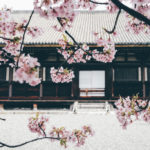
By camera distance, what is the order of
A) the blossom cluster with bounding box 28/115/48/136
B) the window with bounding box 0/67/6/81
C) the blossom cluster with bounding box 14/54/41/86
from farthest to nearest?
the window with bounding box 0/67/6/81, the blossom cluster with bounding box 28/115/48/136, the blossom cluster with bounding box 14/54/41/86

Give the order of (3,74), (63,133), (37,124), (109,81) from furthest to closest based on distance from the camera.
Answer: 1. (3,74)
2. (109,81)
3. (37,124)
4. (63,133)

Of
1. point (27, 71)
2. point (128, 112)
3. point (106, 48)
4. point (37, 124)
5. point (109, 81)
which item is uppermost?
point (106, 48)

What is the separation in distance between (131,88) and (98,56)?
337 inches

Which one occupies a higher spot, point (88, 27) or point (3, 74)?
point (88, 27)

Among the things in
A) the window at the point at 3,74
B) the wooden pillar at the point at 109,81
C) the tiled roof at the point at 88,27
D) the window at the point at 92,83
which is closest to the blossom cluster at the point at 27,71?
the tiled roof at the point at 88,27

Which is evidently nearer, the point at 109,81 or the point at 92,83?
the point at 109,81

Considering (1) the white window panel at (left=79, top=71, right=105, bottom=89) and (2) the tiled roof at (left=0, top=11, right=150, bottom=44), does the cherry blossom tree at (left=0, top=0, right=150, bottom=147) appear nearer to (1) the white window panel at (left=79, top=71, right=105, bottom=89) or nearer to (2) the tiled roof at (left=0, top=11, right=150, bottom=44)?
(2) the tiled roof at (left=0, top=11, right=150, bottom=44)

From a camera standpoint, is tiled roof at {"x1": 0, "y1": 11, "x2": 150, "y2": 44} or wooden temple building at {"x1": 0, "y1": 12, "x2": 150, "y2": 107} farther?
tiled roof at {"x1": 0, "y1": 11, "x2": 150, "y2": 44}

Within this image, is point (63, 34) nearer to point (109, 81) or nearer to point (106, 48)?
point (106, 48)

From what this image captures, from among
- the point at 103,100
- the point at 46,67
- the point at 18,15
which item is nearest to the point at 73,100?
the point at 103,100

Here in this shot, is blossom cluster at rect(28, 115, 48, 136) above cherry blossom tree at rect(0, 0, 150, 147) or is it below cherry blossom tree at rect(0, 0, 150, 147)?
below

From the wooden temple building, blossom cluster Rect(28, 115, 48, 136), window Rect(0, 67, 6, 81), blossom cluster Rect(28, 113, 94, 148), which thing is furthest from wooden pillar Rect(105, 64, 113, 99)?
blossom cluster Rect(28, 115, 48, 136)

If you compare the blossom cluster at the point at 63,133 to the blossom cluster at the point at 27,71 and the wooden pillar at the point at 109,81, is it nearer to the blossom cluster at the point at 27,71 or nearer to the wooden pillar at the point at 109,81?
the blossom cluster at the point at 27,71

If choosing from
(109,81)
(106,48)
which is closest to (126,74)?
(109,81)
